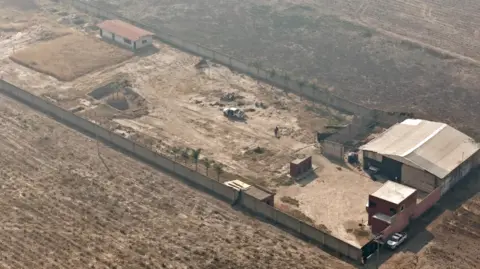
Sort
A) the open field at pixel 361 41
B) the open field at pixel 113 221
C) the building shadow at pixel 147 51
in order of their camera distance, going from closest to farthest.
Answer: the open field at pixel 113 221 → the open field at pixel 361 41 → the building shadow at pixel 147 51

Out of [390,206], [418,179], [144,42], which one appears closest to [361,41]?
[144,42]

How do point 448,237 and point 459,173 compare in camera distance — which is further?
point 459,173

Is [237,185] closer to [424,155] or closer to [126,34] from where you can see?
[424,155]

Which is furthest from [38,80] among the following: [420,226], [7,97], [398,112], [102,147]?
[420,226]

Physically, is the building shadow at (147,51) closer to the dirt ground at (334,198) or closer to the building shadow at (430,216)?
the dirt ground at (334,198)

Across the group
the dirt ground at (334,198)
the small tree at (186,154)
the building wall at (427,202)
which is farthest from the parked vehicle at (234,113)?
the building wall at (427,202)

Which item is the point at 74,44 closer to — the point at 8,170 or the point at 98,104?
the point at 98,104

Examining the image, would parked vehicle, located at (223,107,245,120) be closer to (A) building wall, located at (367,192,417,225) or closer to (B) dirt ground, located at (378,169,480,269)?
(A) building wall, located at (367,192,417,225)
